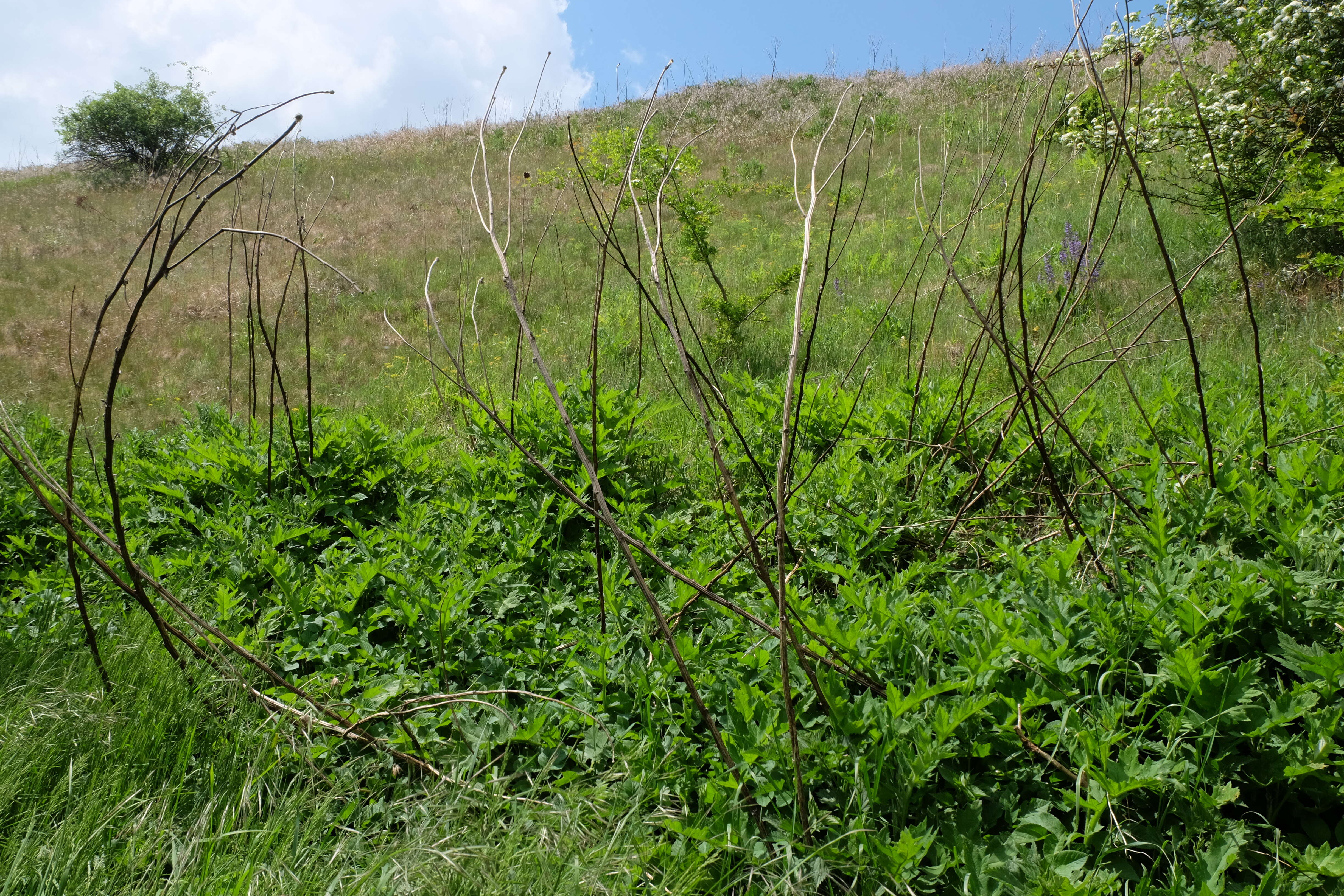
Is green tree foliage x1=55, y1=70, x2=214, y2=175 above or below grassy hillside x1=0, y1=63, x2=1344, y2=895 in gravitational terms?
above

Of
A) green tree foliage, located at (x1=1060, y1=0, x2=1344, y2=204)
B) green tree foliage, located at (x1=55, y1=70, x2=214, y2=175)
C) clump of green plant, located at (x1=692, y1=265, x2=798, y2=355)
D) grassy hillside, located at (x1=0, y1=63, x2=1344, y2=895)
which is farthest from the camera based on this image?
green tree foliage, located at (x1=55, y1=70, x2=214, y2=175)

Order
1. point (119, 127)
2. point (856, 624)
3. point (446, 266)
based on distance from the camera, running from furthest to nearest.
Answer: point (119, 127), point (446, 266), point (856, 624)

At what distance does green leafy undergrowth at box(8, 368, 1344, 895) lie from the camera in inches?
64.3

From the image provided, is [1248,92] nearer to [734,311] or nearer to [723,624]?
[734,311]

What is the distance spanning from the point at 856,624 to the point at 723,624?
0.52 m

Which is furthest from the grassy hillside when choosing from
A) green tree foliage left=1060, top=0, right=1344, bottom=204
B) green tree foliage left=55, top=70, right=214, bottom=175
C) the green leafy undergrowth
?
green tree foliage left=55, top=70, right=214, bottom=175

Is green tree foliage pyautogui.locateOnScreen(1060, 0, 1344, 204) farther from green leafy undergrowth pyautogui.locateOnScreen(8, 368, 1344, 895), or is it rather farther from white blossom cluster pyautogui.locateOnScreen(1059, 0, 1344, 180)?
green leafy undergrowth pyautogui.locateOnScreen(8, 368, 1344, 895)

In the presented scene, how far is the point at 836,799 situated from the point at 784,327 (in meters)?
5.40

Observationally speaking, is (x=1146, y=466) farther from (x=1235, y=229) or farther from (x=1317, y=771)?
(x=1317, y=771)

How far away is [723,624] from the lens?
7.86ft

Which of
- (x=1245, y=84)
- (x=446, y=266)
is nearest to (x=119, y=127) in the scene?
(x=446, y=266)

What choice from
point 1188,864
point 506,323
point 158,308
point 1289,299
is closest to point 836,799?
point 1188,864

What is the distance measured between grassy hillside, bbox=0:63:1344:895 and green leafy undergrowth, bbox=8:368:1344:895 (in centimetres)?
2

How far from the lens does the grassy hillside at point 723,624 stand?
1.63 m
